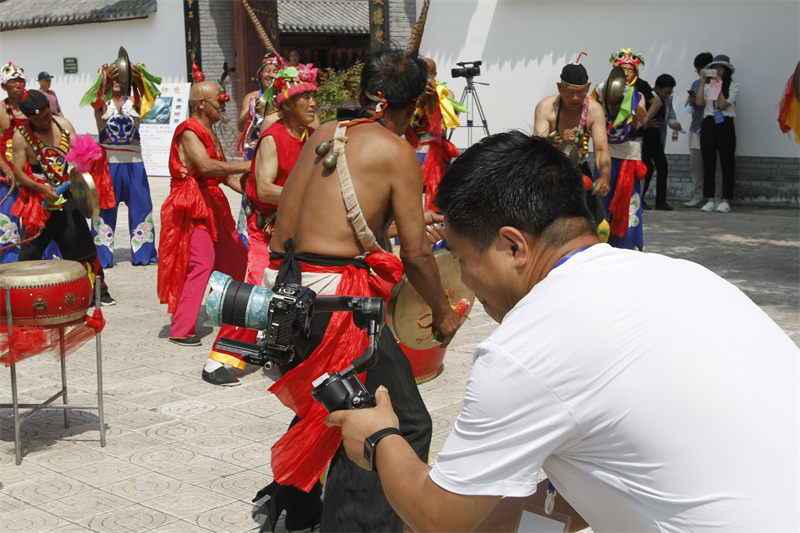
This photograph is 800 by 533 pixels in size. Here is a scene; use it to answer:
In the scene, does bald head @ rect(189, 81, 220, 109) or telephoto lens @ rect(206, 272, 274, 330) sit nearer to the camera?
Answer: telephoto lens @ rect(206, 272, 274, 330)

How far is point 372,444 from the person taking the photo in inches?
71.8

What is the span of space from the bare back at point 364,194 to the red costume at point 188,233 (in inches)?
112

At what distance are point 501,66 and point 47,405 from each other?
38.3 ft

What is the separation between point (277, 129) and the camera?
509 centimetres

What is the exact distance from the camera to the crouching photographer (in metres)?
1.48

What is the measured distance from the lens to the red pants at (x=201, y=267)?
6.00 m

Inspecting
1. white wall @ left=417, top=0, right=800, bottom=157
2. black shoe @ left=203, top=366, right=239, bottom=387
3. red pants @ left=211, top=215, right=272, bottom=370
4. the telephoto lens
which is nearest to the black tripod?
white wall @ left=417, top=0, right=800, bottom=157

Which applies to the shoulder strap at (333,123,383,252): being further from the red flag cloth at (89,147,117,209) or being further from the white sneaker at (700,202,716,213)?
the white sneaker at (700,202,716,213)

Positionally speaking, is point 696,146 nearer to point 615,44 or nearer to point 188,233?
point 615,44

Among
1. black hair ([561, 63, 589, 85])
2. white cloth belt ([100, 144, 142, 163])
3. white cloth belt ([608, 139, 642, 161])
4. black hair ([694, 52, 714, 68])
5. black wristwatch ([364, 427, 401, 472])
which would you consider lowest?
black wristwatch ([364, 427, 401, 472])

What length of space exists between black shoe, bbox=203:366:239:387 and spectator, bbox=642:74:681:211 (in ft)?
28.9

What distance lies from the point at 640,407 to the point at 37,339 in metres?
3.22

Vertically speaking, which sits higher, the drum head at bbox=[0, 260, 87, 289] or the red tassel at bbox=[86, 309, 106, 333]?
the drum head at bbox=[0, 260, 87, 289]

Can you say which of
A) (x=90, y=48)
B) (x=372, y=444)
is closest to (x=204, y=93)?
(x=372, y=444)
